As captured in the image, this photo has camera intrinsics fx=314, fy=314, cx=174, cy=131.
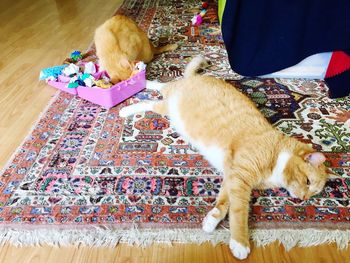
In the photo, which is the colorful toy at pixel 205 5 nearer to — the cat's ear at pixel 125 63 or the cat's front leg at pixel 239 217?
the cat's ear at pixel 125 63

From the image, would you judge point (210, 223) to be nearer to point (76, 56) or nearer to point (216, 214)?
point (216, 214)

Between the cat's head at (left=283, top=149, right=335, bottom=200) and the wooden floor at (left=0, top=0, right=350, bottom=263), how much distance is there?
0.74ft

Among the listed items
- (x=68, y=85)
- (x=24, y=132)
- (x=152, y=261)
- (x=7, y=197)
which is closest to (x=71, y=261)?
(x=152, y=261)

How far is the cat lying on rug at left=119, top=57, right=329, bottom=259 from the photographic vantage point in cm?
124

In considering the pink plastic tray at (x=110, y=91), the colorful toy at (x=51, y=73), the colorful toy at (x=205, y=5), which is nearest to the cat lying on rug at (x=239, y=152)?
the pink plastic tray at (x=110, y=91)

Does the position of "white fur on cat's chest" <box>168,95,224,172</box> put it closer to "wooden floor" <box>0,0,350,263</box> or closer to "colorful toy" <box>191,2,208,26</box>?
"wooden floor" <box>0,0,350,263</box>

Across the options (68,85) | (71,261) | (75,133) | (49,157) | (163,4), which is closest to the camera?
(71,261)

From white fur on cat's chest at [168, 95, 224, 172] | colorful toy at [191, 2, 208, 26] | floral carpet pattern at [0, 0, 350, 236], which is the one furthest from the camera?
colorful toy at [191, 2, 208, 26]

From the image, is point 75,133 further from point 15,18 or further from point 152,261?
point 15,18

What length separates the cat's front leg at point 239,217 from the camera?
116cm

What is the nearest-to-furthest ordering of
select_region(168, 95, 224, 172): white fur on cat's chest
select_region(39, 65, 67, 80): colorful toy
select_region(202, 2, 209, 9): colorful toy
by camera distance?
select_region(168, 95, 224, 172): white fur on cat's chest < select_region(39, 65, 67, 80): colorful toy < select_region(202, 2, 209, 9): colorful toy

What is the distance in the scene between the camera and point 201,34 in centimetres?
308

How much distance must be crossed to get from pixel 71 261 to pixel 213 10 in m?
3.27

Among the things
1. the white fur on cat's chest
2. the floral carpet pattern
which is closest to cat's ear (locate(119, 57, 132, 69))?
the floral carpet pattern
